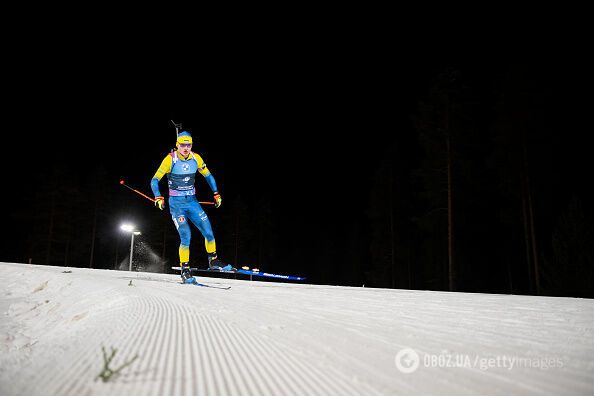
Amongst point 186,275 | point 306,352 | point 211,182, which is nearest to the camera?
point 306,352

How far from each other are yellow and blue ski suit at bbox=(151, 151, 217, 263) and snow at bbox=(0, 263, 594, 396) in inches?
178

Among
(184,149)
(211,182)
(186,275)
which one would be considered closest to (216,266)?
(186,275)

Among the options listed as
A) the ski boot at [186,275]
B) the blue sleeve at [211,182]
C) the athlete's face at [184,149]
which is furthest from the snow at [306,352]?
the blue sleeve at [211,182]

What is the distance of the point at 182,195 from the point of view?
8.38 metres

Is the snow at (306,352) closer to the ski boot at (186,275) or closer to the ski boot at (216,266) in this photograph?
the ski boot at (186,275)

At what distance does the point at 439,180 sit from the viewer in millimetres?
17641

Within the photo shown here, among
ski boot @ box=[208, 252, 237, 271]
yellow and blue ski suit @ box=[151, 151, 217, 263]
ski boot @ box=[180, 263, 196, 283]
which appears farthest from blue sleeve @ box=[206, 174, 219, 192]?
ski boot @ box=[180, 263, 196, 283]

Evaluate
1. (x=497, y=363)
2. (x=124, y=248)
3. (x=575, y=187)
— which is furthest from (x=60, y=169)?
(x=575, y=187)

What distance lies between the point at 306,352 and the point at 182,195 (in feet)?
23.0

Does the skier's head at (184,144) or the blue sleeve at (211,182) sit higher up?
the skier's head at (184,144)

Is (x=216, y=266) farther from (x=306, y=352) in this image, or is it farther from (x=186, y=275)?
(x=306, y=352)

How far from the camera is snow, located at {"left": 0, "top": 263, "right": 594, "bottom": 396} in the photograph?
1.57 metres

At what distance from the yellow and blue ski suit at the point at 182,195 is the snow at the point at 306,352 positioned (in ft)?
14.8

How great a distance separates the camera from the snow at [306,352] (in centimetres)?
157
